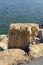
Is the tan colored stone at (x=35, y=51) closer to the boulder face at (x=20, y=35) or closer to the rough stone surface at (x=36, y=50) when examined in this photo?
the rough stone surface at (x=36, y=50)

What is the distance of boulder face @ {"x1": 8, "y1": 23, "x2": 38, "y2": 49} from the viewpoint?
9.23 meters

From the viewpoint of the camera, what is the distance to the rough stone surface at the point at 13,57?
302 inches

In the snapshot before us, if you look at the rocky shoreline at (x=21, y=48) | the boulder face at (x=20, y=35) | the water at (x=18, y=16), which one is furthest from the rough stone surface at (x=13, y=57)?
the water at (x=18, y=16)

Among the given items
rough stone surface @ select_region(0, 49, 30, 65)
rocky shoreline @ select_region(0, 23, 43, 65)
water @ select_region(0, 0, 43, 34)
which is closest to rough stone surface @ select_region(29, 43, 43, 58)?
rocky shoreline @ select_region(0, 23, 43, 65)

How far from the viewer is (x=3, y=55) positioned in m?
8.16

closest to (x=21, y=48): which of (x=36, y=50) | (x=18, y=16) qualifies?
(x=36, y=50)

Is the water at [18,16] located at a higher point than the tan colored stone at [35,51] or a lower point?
higher

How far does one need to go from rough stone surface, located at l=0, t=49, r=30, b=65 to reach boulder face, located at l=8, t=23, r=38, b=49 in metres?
0.92

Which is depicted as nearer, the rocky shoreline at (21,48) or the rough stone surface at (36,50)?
the rocky shoreline at (21,48)

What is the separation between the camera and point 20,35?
9.44m

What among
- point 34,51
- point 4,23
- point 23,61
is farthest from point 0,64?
point 4,23

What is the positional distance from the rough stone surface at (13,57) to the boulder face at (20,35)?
92cm

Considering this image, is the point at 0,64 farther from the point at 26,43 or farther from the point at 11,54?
the point at 26,43

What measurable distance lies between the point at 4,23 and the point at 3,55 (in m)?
20.5
